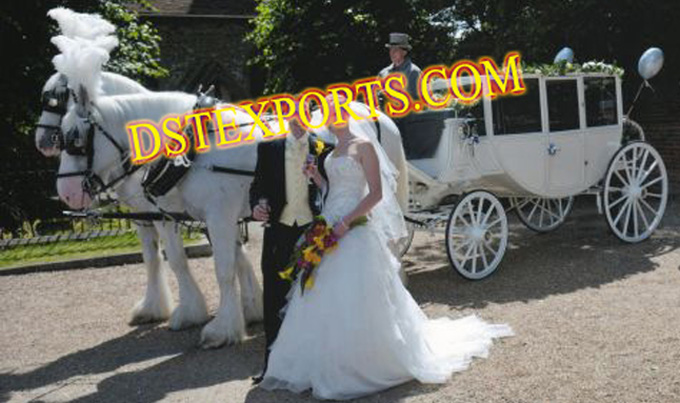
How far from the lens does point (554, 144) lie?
7184 mm

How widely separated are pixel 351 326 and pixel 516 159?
3.59 meters

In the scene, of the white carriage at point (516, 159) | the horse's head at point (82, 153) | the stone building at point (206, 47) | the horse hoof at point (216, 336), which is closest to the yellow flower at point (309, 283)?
the horse hoof at point (216, 336)

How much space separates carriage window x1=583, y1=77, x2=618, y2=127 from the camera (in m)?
7.59

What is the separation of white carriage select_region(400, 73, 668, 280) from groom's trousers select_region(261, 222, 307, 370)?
2.03 meters

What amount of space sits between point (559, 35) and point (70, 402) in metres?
10.6

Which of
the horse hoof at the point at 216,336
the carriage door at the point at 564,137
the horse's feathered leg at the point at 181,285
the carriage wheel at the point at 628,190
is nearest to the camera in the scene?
the horse hoof at the point at 216,336

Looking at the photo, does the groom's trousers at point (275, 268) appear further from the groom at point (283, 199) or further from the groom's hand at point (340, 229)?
the groom's hand at point (340, 229)

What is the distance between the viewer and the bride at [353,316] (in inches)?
157

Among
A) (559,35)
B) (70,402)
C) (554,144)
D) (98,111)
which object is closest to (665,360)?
(554,144)

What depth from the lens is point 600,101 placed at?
7699 millimetres

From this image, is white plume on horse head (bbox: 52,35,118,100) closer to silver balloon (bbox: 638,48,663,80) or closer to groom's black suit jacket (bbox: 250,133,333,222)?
groom's black suit jacket (bbox: 250,133,333,222)

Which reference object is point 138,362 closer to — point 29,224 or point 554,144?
point 554,144

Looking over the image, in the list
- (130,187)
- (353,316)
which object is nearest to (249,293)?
(130,187)

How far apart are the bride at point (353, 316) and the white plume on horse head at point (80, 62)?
5.73 ft
